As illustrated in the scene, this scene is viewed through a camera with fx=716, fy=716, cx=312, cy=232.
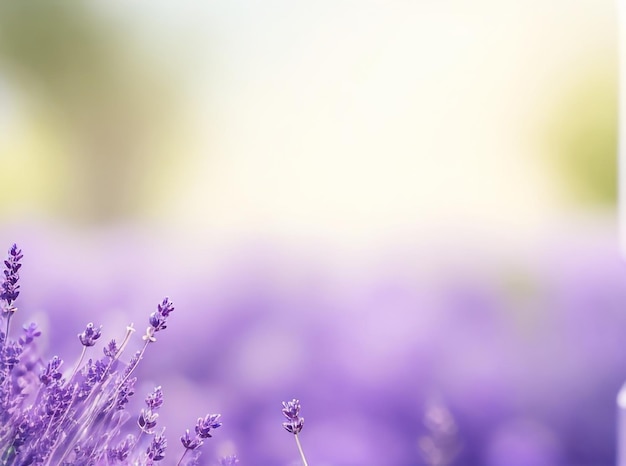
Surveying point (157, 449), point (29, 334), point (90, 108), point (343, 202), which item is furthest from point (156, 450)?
point (90, 108)

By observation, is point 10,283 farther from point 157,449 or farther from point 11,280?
point 157,449

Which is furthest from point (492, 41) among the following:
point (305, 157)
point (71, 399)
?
point (71, 399)

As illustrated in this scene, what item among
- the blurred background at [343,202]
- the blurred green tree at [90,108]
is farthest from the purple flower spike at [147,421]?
the blurred green tree at [90,108]

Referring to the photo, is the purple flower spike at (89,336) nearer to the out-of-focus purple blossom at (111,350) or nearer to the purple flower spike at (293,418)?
the out-of-focus purple blossom at (111,350)

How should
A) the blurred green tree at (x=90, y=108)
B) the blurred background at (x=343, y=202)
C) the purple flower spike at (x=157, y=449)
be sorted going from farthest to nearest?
the blurred green tree at (x=90, y=108) < the blurred background at (x=343, y=202) < the purple flower spike at (x=157, y=449)

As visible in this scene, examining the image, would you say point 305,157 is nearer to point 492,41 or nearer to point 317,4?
point 317,4
